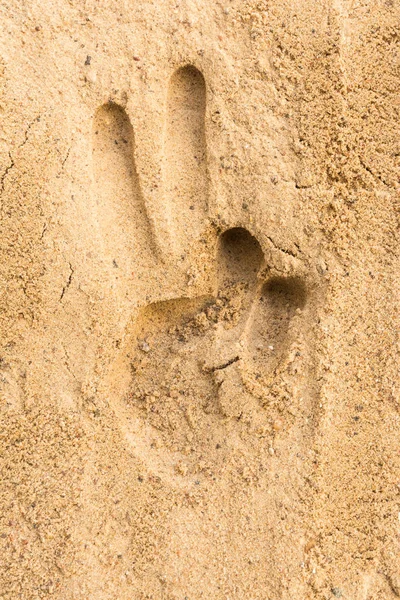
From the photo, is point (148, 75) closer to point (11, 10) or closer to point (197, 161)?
point (197, 161)

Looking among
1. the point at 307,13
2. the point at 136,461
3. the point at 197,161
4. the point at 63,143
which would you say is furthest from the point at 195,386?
the point at 307,13

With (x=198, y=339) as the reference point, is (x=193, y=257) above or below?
above

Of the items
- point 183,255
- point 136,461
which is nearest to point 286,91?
point 183,255

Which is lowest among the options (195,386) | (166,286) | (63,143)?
(195,386)

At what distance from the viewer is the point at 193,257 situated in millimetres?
1416

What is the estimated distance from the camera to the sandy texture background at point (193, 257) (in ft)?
4.38

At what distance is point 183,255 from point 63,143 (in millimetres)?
418

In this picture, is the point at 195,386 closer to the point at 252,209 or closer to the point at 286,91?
the point at 252,209

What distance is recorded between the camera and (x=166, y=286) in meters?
1.42

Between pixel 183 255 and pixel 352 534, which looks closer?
pixel 352 534

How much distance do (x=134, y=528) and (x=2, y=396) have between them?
1.53 ft

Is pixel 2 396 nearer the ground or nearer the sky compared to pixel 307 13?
nearer the ground

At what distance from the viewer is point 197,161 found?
1.42 metres

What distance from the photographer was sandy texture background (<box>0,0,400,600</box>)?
4.38 ft
